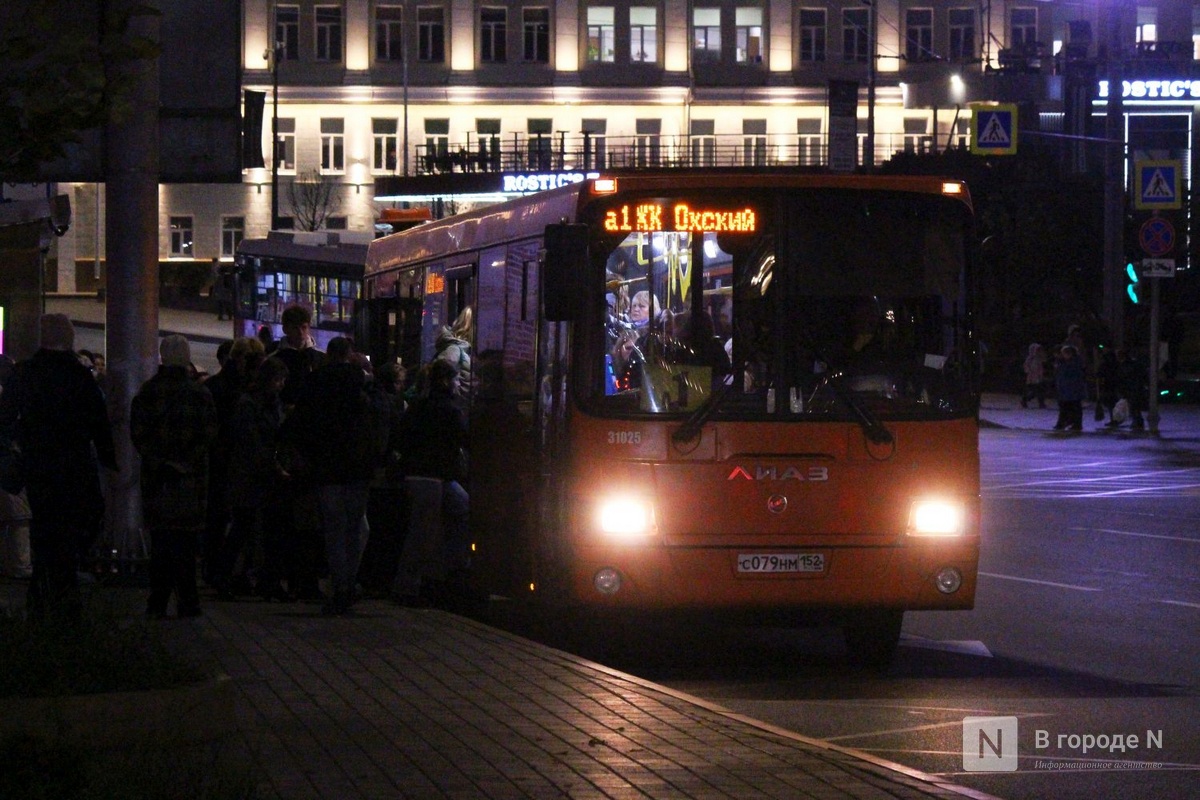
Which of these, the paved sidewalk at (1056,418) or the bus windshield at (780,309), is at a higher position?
the bus windshield at (780,309)

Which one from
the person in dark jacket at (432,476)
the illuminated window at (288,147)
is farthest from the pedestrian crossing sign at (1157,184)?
the illuminated window at (288,147)

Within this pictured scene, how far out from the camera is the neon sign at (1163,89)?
7631cm

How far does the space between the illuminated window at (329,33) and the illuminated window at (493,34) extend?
6041mm

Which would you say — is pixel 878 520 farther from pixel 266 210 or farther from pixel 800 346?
pixel 266 210

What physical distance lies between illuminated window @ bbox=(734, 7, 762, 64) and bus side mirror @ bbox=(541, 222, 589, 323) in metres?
78.1

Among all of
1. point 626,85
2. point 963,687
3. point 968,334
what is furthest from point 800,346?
point 626,85

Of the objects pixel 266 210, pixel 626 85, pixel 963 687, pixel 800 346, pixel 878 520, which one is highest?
pixel 626 85

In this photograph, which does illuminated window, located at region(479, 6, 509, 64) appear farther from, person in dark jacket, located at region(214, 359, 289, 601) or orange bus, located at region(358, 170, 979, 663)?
orange bus, located at region(358, 170, 979, 663)

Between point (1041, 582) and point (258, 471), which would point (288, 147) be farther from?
point (258, 471)

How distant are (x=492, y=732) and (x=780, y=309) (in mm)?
3923

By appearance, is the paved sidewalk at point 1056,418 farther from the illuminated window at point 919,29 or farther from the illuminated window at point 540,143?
the illuminated window at point 919,29

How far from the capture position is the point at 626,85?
286 feet

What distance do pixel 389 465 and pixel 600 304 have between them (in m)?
3.16

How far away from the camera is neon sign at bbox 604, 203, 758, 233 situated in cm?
1152
